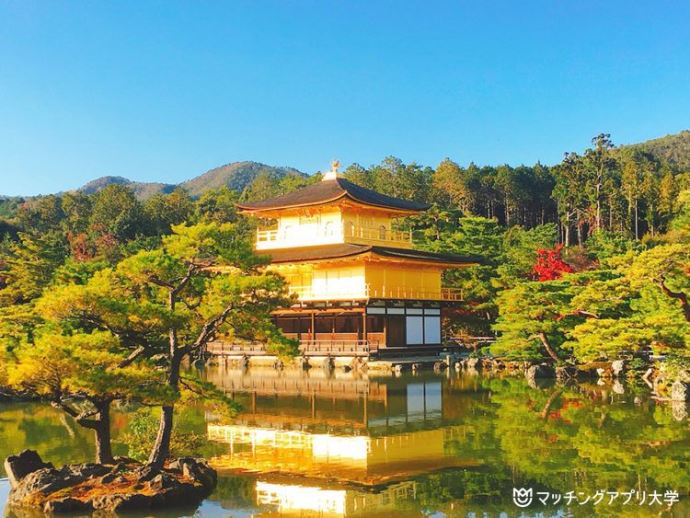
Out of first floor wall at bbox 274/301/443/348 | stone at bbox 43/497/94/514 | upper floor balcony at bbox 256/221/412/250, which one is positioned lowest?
stone at bbox 43/497/94/514

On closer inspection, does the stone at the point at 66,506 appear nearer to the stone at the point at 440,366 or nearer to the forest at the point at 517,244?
the forest at the point at 517,244

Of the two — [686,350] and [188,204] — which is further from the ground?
[188,204]

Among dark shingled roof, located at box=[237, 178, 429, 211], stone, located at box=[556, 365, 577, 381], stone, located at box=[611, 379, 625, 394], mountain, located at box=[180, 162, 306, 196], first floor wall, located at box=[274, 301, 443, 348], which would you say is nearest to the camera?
stone, located at box=[611, 379, 625, 394]

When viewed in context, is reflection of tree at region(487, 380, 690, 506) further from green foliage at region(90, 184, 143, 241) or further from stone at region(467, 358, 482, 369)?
green foliage at region(90, 184, 143, 241)

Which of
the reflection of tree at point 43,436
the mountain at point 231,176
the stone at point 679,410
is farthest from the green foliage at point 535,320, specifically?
the mountain at point 231,176

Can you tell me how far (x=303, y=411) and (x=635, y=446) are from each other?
28.1ft

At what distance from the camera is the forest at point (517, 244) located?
66.8ft

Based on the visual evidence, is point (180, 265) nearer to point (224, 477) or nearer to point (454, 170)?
point (224, 477)

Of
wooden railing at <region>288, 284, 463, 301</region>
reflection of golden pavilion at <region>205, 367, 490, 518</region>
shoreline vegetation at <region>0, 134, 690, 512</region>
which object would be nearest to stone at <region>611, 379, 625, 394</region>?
shoreline vegetation at <region>0, 134, 690, 512</region>

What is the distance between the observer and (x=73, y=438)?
15.4 meters

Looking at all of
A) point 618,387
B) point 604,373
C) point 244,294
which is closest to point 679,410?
point 618,387

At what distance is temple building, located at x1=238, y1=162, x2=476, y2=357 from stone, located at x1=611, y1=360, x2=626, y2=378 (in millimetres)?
9860

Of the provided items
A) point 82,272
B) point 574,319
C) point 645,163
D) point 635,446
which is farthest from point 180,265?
point 645,163

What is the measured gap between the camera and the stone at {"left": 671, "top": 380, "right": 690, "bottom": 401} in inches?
756
